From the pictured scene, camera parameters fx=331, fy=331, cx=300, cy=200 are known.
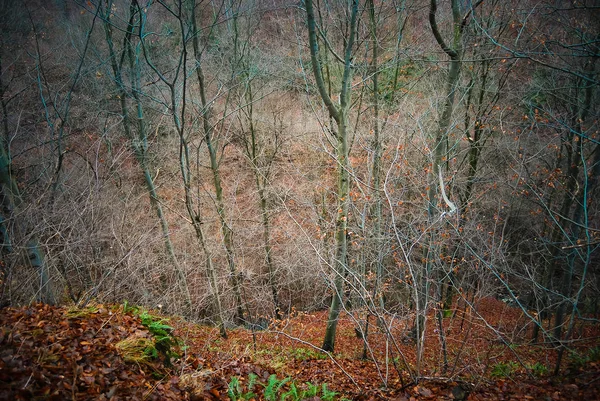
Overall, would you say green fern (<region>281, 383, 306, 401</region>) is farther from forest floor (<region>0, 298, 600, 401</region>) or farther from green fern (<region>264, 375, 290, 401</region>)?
green fern (<region>264, 375, 290, 401</region>)

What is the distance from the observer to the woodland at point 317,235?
3854 millimetres

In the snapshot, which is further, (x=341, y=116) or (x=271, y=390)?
(x=341, y=116)

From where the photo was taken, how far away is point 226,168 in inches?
647

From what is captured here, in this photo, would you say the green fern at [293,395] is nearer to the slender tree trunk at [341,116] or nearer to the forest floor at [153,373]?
the forest floor at [153,373]

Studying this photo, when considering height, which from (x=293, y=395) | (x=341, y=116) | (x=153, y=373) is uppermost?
(x=341, y=116)

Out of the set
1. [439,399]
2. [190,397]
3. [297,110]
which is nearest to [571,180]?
[439,399]

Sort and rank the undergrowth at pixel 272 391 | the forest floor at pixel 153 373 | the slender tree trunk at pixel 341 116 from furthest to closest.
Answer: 1. the slender tree trunk at pixel 341 116
2. the undergrowth at pixel 272 391
3. the forest floor at pixel 153 373

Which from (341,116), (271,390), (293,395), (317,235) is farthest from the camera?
(317,235)

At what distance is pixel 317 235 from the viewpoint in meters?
10.2

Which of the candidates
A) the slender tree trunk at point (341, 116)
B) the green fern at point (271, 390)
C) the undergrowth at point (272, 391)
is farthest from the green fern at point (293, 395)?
the slender tree trunk at point (341, 116)

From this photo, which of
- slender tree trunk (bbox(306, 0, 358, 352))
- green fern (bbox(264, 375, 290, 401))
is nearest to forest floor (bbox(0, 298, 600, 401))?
green fern (bbox(264, 375, 290, 401))

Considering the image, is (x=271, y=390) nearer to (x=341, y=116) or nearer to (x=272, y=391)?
(x=272, y=391)

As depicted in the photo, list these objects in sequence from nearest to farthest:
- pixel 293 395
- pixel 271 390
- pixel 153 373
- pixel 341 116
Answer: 1. pixel 153 373
2. pixel 271 390
3. pixel 293 395
4. pixel 341 116

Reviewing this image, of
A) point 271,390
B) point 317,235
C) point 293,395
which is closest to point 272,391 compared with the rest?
point 271,390
